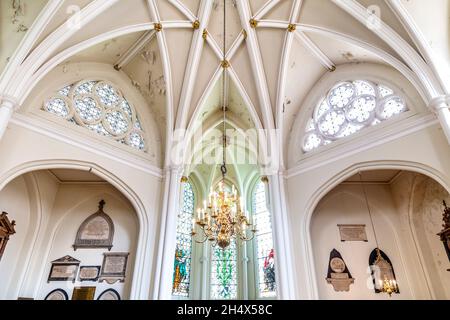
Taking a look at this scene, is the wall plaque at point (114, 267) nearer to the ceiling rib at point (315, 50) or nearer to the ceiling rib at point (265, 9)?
the ceiling rib at point (265, 9)

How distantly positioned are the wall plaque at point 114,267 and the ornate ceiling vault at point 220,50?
330 centimetres

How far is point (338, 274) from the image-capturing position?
800 cm

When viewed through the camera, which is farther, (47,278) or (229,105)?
(229,105)

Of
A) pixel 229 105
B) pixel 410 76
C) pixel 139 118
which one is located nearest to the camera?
pixel 410 76

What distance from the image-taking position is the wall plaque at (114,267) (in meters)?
8.14

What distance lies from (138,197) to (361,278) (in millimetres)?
6641

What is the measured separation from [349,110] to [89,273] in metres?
8.88

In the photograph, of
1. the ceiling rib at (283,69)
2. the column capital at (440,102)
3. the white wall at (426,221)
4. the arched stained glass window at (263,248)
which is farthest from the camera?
the arched stained glass window at (263,248)

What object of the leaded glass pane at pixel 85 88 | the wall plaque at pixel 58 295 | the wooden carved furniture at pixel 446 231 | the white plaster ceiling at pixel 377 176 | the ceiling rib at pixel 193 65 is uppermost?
the ceiling rib at pixel 193 65

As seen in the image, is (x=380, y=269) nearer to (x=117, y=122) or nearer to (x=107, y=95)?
Result: (x=117, y=122)

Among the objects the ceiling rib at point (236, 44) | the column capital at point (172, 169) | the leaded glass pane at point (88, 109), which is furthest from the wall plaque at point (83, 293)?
the ceiling rib at point (236, 44)
